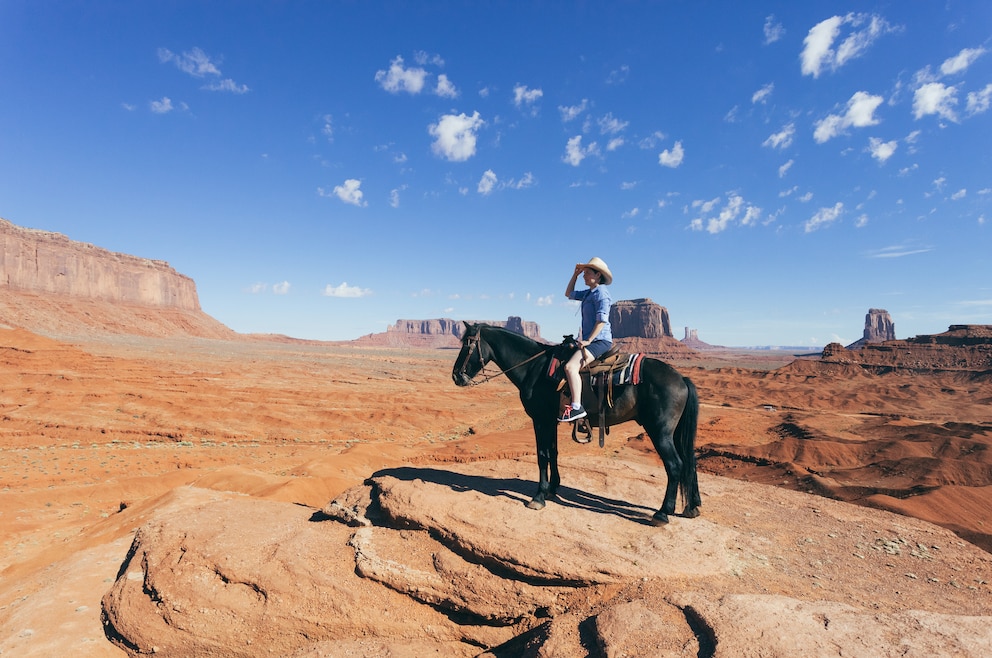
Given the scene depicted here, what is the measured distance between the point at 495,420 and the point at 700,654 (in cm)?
2057

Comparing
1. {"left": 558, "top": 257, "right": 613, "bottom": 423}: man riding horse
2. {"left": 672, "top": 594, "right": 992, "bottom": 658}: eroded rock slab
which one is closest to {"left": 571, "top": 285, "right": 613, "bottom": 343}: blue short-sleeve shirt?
{"left": 558, "top": 257, "right": 613, "bottom": 423}: man riding horse

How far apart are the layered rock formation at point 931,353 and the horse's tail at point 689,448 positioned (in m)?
68.6

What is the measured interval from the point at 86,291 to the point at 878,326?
25646 cm

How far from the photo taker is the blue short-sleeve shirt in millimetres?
5656

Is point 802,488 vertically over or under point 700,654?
under

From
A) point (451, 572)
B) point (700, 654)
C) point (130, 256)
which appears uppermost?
point (130, 256)

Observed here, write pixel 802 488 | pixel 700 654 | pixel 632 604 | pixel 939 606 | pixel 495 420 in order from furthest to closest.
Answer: pixel 495 420 < pixel 802 488 < pixel 939 606 < pixel 632 604 < pixel 700 654

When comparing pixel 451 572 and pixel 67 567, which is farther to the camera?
pixel 67 567

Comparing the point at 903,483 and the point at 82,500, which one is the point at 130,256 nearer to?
the point at 82,500

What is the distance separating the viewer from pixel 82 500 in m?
9.88

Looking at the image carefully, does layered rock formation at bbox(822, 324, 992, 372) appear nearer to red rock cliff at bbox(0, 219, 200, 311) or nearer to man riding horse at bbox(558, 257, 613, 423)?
man riding horse at bbox(558, 257, 613, 423)

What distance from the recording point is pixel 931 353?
57750 mm

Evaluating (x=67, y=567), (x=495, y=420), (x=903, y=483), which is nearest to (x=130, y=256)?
(x=495, y=420)

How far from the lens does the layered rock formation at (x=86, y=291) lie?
8519 centimetres
